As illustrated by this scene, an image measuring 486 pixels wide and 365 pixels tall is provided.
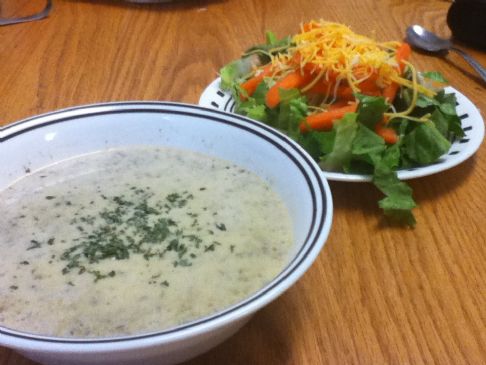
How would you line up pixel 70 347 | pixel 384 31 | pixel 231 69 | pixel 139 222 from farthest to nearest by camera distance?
pixel 384 31 → pixel 231 69 → pixel 139 222 → pixel 70 347

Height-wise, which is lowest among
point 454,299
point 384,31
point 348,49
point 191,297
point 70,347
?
point 384,31

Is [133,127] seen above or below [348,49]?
above

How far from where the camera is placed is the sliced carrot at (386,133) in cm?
138

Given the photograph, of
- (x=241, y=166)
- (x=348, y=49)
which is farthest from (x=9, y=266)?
(x=348, y=49)

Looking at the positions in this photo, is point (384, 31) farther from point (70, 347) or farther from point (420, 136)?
point (70, 347)

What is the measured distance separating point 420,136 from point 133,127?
0.68 meters

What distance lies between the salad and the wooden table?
81 mm

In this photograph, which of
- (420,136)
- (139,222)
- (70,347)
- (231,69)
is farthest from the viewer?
(231,69)

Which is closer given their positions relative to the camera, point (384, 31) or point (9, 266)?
point (9, 266)

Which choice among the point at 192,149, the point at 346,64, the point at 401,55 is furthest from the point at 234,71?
the point at 192,149

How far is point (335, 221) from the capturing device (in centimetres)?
121

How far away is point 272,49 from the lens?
1835 mm

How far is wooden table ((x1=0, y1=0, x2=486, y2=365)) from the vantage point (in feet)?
2.97

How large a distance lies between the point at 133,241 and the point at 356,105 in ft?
2.46
